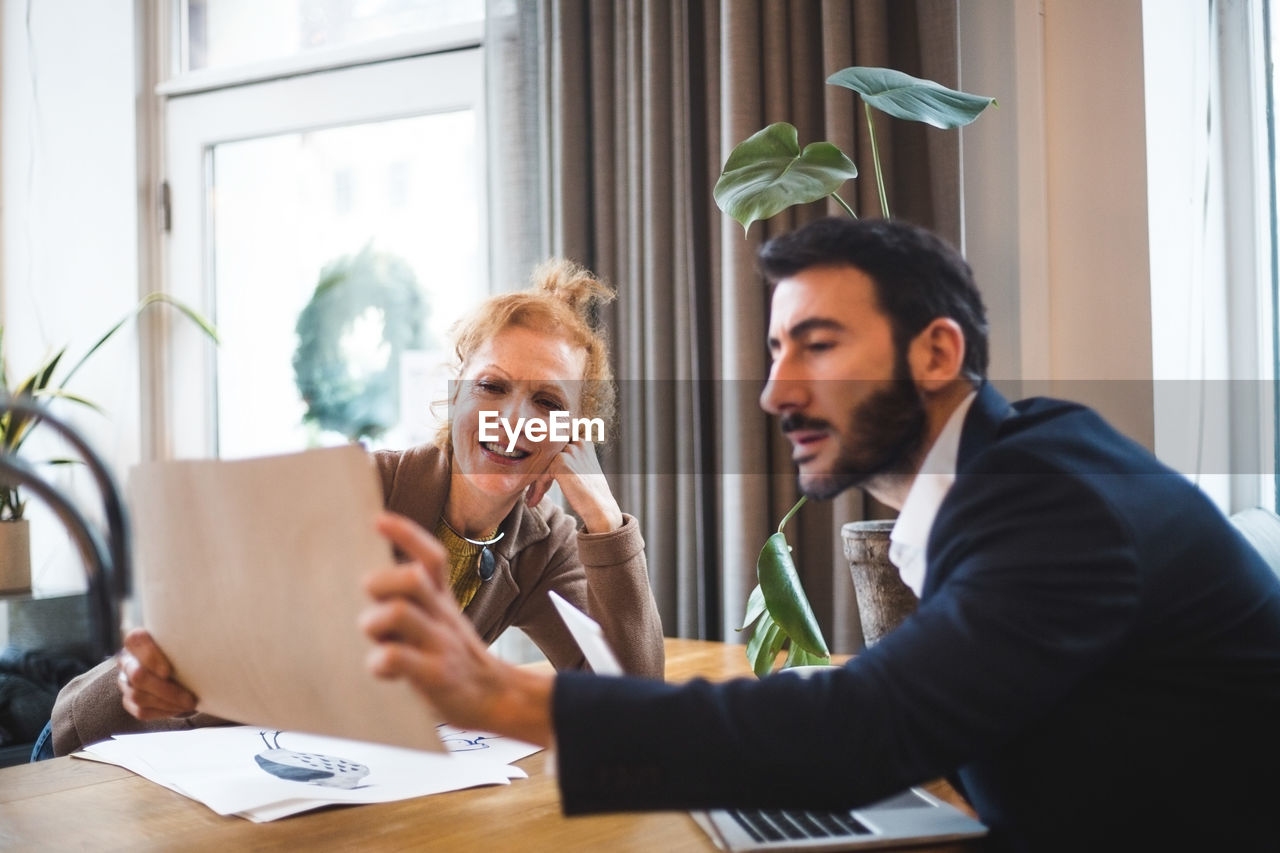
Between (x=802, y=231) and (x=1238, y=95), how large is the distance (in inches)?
61.7

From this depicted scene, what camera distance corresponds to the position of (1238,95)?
81.9 inches

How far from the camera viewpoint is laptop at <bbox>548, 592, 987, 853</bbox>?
0.85 metres

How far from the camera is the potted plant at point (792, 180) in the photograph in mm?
1544

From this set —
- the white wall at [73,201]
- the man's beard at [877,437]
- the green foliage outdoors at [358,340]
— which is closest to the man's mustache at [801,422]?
the man's beard at [877,437]

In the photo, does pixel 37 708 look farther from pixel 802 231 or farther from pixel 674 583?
pixel 802 231

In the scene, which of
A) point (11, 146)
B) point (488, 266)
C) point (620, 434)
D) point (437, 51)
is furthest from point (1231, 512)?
point (11, 146)

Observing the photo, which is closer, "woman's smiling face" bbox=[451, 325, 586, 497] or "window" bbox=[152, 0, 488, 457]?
"woman's smiling face" bbox=[451, 325, 586, 497]

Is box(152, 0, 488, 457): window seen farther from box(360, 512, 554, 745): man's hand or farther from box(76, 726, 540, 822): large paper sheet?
box(360, 512, 554, 745): man's hand

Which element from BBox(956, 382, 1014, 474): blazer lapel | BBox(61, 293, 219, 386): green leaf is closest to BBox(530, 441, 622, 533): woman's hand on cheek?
BBox(956, 382, 1014, 474): blazer lapel

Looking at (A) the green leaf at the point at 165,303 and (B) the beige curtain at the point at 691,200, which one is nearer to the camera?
(B) the beige curtain at the point at 691,200

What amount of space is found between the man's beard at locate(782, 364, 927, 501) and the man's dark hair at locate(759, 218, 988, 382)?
4cm

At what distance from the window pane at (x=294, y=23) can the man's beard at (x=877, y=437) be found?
2.18 m

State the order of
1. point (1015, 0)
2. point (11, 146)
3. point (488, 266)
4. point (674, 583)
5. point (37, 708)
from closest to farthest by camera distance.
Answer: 1. point (1015, 0)
2. point (37, 708)
3. point (674, 583)
4. point (488, 266)
5. point (11, 146)

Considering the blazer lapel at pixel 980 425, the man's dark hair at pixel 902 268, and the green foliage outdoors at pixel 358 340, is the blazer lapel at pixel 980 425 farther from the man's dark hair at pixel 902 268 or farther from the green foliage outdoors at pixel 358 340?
the green foliage outdoors at pixel 358 340
